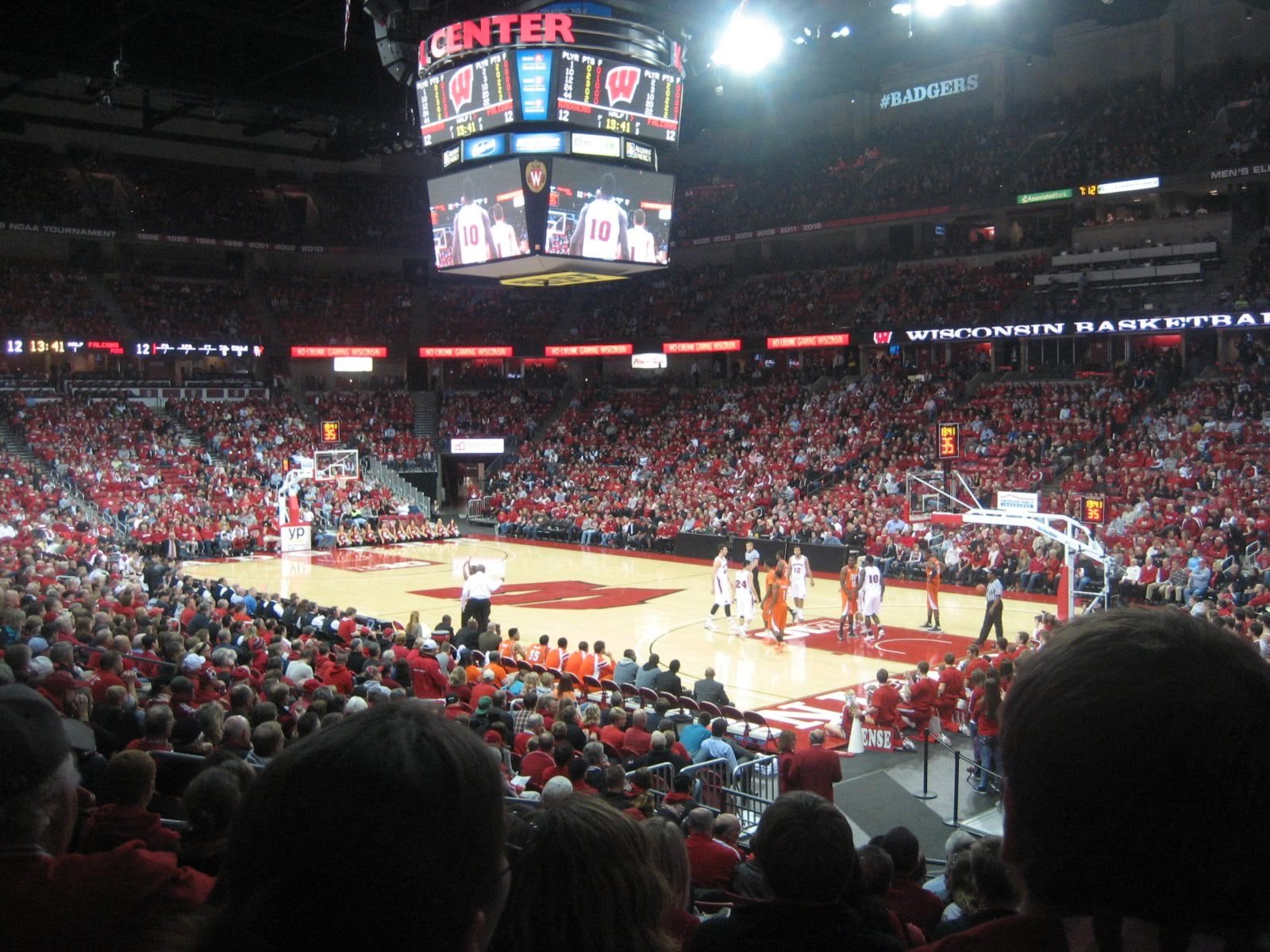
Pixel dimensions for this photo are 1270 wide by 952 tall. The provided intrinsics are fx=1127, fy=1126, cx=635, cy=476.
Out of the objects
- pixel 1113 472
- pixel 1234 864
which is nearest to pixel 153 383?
pixel 1113 472

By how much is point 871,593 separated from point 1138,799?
19.2m

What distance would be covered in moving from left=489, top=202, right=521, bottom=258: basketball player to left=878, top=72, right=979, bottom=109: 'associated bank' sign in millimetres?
26876

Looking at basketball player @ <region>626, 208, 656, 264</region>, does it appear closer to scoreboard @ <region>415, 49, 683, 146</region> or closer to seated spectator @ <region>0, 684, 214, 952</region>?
scoreboard @ <region>415, 49, 683, 146</region>

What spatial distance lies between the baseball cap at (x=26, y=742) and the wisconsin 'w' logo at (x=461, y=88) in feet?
58.6

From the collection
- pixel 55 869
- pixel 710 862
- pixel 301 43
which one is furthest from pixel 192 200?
pixel 55 869

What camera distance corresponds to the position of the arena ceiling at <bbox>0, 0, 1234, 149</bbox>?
26.3m

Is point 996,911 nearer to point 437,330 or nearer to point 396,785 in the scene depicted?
point 396,785

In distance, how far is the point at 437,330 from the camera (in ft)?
157

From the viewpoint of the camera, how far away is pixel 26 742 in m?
2.41

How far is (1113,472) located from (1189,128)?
12.2 meters

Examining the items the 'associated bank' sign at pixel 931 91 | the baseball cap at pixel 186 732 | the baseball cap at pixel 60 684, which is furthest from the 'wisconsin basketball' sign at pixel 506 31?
the 'associated bank' sign at pixel 931 91

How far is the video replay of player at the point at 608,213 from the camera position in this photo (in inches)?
787

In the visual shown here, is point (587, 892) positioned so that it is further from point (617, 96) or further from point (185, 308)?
point (185, 308)

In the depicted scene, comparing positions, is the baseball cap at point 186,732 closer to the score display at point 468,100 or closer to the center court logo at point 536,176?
the score display at point 468,100
